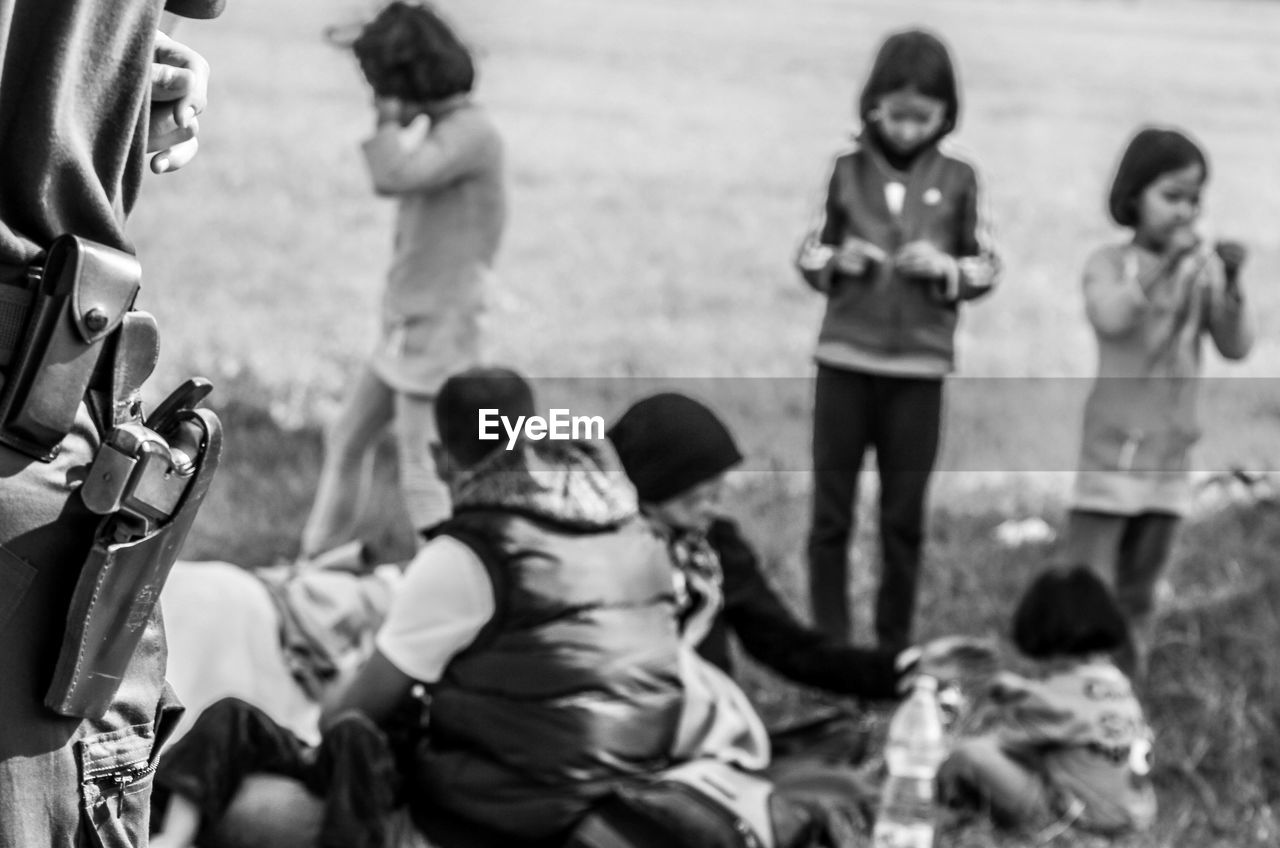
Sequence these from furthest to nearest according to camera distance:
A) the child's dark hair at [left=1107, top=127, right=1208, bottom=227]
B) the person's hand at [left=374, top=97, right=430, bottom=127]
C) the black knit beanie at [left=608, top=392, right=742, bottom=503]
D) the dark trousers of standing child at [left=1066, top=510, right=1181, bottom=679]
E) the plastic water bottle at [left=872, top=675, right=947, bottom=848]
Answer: the person's hand at [left=374, top=97, right=430, bottom=127] < the dark trousers of standing child at [left=1066, top=510, right=1181, bottom=679] < the child's dark hair at [left=1107, top=127, right=1208, bottom=227] < the black knit beanie at [left=608, top=392, right=742, bottom=503] < the plastic water bottle at [left=872, top=675, right=947, bottom=848]

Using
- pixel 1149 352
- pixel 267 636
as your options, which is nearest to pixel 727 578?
pixel 267 636

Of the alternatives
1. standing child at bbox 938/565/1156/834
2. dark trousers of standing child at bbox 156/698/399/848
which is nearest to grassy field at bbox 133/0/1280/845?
standing child at bbox 938/565/1156/834

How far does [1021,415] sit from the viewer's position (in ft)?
26.6

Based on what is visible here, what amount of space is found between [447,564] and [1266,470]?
3873 mm

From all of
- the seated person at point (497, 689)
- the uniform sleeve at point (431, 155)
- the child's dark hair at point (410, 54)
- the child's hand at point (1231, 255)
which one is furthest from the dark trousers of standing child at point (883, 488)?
the seated person at point (497, 689)

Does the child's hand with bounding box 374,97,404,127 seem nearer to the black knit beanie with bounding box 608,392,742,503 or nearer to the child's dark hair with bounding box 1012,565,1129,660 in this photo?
the black knit beanie with bounding box 608,392,742,503

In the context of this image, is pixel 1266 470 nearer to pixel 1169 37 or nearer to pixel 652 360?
pixel 652 360

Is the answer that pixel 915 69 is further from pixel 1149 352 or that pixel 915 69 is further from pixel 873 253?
pixel 1149 352

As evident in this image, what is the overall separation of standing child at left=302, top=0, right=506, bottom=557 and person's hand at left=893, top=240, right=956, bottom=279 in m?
1.22

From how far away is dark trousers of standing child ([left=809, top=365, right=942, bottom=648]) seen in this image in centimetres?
550

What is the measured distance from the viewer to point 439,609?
402 centimetres

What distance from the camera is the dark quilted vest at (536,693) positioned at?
3977 mm

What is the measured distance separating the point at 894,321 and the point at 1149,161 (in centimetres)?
77

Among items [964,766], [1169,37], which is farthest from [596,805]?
[1169,37]
